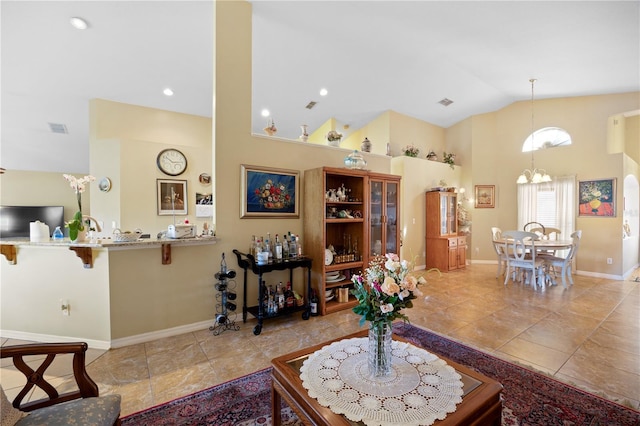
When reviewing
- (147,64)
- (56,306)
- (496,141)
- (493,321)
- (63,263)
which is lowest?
(493,321)

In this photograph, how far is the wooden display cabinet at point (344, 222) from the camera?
11.9 feet

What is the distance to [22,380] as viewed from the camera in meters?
2.20

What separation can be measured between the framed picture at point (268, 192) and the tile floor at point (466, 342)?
1.41m

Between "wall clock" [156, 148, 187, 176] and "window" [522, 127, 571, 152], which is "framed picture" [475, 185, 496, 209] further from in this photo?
"wall clock" [156, 148, 187, 176]

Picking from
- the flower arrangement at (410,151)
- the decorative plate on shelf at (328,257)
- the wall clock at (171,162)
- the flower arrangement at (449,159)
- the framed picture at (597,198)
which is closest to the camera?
the decorative plate on shelf at (328,257)

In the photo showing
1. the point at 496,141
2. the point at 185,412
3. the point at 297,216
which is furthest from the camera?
the point at 496,141

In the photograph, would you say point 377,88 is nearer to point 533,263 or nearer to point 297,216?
point 297,216

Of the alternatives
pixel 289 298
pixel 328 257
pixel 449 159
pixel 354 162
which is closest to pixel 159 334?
pixel 289 298

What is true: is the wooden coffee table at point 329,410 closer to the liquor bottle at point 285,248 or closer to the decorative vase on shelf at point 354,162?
the liquor bottle at point 285,248

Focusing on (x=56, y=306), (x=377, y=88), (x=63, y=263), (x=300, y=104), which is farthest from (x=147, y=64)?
(x=377, y=88)

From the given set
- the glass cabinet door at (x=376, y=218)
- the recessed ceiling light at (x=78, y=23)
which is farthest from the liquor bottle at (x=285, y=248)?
the recessed ceiling light at (x=78, y=23)

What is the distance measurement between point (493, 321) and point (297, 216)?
9.42ft

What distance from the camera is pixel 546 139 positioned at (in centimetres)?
643

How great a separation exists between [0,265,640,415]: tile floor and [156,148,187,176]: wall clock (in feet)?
10.8
